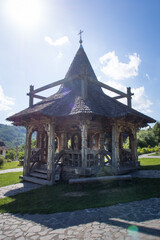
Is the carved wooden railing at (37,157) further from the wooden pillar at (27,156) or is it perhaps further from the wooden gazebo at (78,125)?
the wooden pillar at (27,156)

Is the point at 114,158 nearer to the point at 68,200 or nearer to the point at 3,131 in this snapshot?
the point at 68,200

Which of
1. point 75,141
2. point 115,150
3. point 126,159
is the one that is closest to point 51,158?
point 115,150

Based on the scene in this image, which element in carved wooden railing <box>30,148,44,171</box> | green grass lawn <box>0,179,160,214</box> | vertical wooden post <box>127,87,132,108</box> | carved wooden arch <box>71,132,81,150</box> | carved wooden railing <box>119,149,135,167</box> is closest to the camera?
green grass lawn <box>0,179,160,214</box>

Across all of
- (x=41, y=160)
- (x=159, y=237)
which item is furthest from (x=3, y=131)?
(x=159, y=237)

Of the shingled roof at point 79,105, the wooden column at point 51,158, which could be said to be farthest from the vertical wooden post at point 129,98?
the wooden column at point 51,158

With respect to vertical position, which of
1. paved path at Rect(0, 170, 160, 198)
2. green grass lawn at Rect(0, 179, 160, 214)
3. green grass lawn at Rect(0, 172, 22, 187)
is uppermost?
green grass lawn at Rect(0, 179, 160, 214)

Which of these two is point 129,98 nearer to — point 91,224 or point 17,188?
point 17,188

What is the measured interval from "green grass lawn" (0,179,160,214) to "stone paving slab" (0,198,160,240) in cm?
37

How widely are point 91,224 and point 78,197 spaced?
215 cm

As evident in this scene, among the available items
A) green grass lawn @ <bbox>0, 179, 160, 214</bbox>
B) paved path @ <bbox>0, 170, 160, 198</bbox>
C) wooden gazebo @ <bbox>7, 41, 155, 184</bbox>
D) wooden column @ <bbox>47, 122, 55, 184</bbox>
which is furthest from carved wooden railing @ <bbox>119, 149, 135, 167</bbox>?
wooden column @ <bbox>47, 122, 55, 184</bbox>

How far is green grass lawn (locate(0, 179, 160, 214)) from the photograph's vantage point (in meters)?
4.75

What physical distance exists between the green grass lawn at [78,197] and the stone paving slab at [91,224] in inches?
14.5

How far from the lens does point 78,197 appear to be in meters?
5.66

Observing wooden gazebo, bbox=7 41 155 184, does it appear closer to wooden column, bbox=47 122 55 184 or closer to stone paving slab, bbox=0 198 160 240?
wooden column, bbox=47 122 55 184
